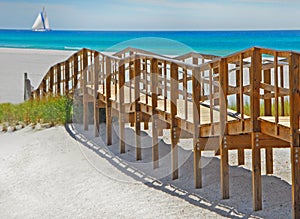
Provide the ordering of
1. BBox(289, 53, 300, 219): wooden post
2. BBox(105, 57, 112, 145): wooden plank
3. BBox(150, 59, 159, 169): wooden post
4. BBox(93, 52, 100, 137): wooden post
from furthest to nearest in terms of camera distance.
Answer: BBox(93, 52, 100, 137): wooden post < BBox(105, 57, 112, 145): wooden plank < BBox(150, 59, 159, 169): wooden post < BBox(289, 53, 300, 219): wooden post

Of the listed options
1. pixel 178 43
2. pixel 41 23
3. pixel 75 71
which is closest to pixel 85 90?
pixel 75 71

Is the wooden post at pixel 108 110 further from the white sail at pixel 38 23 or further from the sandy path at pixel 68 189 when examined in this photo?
the white sail at pixel 38 23

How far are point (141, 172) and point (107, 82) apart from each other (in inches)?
98.1

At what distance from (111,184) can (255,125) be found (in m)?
2.70

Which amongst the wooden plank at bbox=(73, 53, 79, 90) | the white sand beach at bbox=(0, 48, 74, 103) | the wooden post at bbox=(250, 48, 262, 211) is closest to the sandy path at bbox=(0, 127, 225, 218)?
the wooden post at bbox=(250, 48, 262, 211)

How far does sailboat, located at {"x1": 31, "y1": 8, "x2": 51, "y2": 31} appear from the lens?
109125 millimetres

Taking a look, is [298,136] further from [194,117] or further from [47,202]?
[47,202]

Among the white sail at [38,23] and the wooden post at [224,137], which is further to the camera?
the white sail at [38,23]

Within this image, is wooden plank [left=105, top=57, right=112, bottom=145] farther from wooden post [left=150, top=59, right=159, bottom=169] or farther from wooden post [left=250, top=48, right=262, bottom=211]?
wooden post [left=250, top=48, right=262, bottom=211]

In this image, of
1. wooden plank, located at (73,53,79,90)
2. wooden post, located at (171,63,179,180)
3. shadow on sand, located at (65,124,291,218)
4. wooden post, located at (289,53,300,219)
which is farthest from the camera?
wooden plank, located at (73,53,79,90)

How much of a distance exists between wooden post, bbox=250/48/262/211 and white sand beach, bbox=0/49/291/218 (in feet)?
0.79

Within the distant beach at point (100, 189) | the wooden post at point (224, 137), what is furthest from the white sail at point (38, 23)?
the wooden post at point (224, 137)

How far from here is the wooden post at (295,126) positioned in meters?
7.62

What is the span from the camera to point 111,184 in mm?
10070
